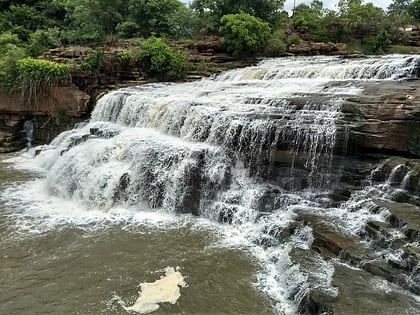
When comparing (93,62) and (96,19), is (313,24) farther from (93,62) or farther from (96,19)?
(93,62)

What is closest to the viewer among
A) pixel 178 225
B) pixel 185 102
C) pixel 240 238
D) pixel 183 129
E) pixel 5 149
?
pixel 240 238

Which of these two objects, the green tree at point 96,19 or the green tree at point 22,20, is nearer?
the green tree at point 96,19

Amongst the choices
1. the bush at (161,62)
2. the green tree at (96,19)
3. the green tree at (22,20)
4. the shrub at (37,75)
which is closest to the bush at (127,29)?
the green tree at (96,19)

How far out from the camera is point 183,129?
12.2 m

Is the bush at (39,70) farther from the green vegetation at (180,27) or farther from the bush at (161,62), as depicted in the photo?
the bush at (161,62)

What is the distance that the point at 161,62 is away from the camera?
19.0 metres

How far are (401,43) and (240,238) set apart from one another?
19902 millimetres

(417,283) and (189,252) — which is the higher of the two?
(417,283)

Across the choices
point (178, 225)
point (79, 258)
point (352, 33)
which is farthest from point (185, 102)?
point (352, 33)

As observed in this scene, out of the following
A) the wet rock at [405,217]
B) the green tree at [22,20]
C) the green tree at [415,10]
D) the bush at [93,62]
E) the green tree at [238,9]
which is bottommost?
the wet rock at [405,217]

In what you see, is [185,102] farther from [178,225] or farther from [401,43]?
[401,43]

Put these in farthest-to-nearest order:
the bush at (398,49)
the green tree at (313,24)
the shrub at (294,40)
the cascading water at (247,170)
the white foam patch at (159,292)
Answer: the green tree at (313,24) < the shrub at (294,40) < the bush at (398,49) < the cascading water at (247,170) < the white foam patch at (159,292)

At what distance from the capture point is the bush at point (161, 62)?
19.0 m

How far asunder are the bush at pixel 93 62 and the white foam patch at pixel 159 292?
42.6ft
